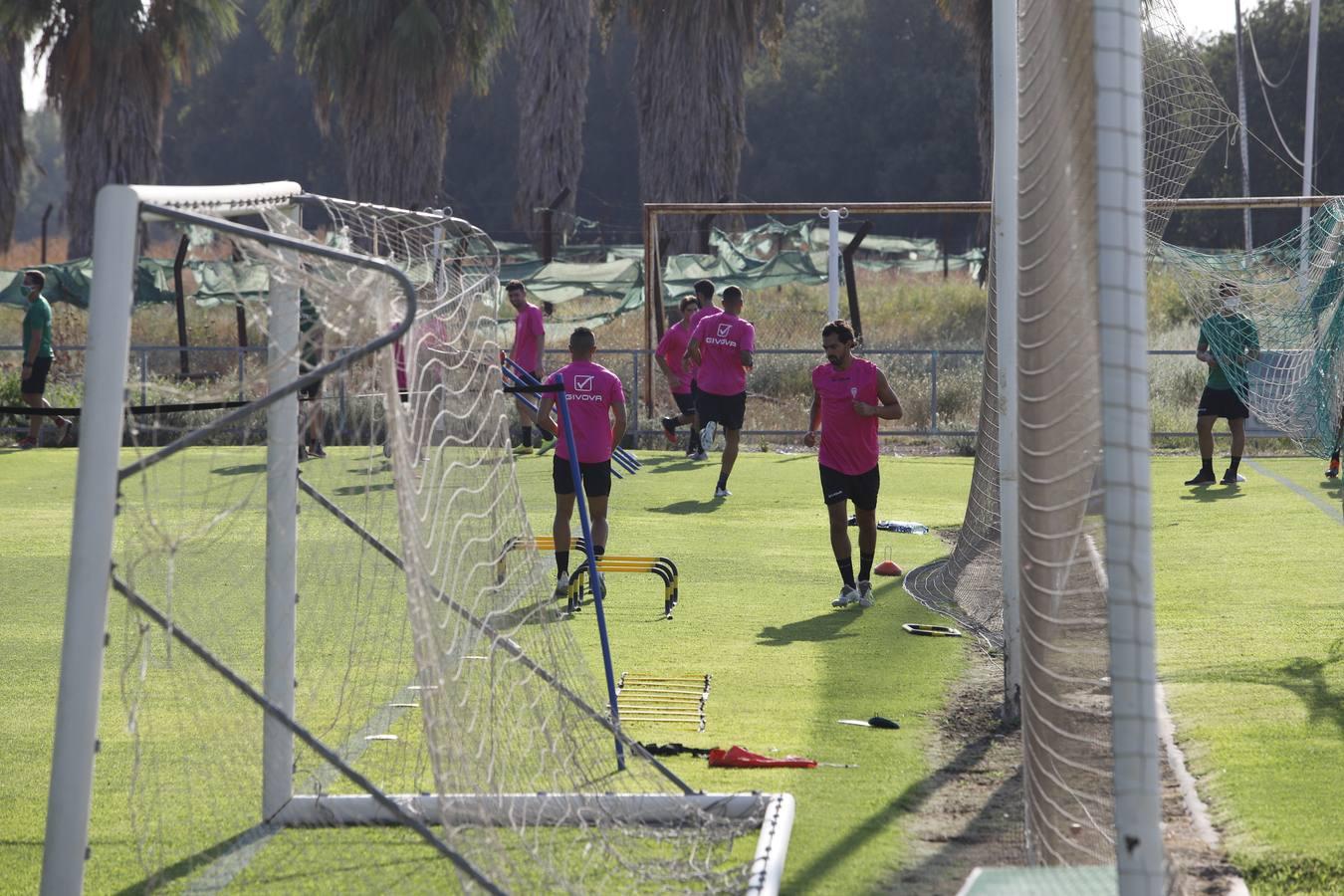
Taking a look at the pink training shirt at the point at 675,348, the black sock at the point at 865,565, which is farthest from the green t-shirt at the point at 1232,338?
the pink training shirt at the point at 675,348

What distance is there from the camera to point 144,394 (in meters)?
20.7

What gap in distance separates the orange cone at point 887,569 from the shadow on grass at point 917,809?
4630 millimetres

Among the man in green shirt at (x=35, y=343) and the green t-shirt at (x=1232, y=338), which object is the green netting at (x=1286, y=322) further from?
the man in green shirt at (x=35, y=343)

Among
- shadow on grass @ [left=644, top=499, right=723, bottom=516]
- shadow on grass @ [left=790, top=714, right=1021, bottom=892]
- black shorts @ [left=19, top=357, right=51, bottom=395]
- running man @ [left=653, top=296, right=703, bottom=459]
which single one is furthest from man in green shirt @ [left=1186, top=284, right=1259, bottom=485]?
black shorts @ [left=19, top=357, right=51, bottom=395]

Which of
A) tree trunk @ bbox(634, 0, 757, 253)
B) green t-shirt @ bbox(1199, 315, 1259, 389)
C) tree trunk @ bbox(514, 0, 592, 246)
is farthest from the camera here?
tree trunk @ bbox(514, 0, 592, 246)

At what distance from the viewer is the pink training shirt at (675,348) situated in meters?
17.3

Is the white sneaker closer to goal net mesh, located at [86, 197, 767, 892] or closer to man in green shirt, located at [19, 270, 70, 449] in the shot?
goal net mesh, located at [86, 197, 767, 892]

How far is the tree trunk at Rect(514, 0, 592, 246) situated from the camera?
3156cm

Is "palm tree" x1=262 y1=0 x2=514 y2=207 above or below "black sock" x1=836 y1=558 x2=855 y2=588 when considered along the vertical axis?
above

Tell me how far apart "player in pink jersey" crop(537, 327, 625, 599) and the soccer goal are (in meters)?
2.34

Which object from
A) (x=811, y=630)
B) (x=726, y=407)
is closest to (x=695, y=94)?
(x=726, y=407)

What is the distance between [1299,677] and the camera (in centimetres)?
810

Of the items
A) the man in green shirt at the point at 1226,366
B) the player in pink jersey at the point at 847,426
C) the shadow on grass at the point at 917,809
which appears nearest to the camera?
the shadow on grass at the point at 917,809

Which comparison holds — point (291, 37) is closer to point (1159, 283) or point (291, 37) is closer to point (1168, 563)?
point (1159, 283)
